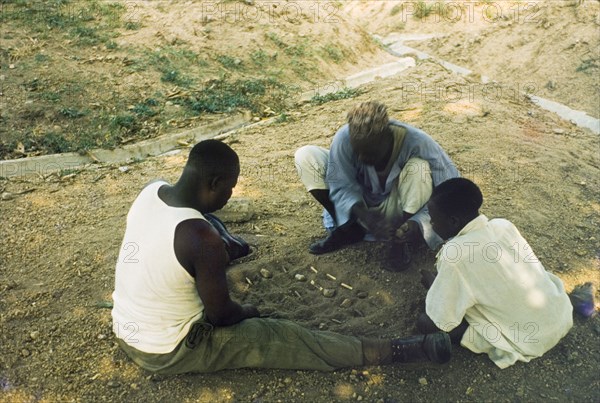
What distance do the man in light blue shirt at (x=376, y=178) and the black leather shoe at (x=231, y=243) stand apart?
Answer: 1.60 ft

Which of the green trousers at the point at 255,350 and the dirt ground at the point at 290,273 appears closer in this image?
the green trousers at the point at 255,350

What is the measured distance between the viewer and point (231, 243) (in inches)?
129

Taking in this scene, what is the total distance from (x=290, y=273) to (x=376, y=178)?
0.86 metres

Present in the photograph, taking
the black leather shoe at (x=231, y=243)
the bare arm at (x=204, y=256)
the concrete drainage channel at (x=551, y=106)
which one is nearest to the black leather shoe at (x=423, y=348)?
the bare arm at (x=204, y=256)

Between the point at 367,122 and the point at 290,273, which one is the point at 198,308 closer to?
the point at 290,273

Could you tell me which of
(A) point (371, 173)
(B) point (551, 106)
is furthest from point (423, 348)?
(B) point (551, 106)

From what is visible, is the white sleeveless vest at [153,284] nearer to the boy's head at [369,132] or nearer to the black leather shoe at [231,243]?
the black leather shoe at [231,243]

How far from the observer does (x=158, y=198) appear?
228cm

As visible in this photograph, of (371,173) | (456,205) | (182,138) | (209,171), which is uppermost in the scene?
(209,171)

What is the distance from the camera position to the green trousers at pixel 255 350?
2.38 m

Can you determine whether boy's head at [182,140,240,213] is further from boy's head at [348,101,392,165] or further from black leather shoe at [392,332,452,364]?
black leather shoe at [392,332,452,364]

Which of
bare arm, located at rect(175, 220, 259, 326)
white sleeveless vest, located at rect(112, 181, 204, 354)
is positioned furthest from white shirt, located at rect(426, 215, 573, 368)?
white sleeveless vest, located at rect(112, 181, 204, 354)

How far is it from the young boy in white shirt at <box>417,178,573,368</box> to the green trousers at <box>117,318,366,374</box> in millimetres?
499

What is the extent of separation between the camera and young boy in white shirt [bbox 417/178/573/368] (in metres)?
2.41
